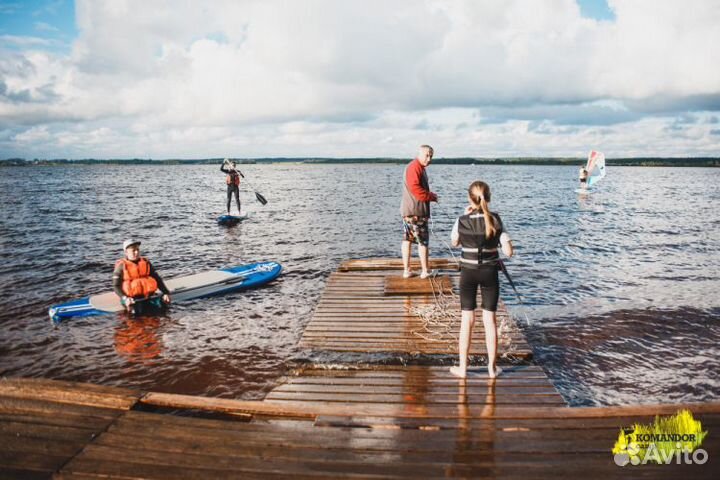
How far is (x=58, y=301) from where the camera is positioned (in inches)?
515

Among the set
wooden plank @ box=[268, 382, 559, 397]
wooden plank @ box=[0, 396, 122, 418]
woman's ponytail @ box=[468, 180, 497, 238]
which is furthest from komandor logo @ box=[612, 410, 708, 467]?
wooden plank @ box=[0, 396, 122, 418]

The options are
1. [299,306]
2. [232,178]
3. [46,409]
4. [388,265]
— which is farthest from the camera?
[232,178]

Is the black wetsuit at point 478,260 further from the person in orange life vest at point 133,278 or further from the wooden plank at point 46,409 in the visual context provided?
the person in orange life vest at point 133,278

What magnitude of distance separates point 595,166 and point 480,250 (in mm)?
53390

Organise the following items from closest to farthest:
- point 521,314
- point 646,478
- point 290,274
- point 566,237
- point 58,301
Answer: point 646,478 → point 521,314 → point 58,301 → point 290,274 → point 566,237

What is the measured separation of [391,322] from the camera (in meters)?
8.48

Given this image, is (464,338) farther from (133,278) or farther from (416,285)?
(133,278)

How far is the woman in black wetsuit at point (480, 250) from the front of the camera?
5.55 meters

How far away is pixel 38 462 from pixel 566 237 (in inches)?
980

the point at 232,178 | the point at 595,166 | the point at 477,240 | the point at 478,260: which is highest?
the point at 595,166

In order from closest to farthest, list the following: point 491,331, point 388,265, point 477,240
A: point 477,240
point 491,331
point 388,265

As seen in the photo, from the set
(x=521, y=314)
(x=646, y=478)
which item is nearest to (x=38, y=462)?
(x=646, y=478)

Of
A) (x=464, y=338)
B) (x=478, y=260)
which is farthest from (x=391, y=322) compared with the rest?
(x=478, y=260)

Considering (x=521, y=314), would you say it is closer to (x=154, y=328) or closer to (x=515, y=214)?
(x=154, y=328)
